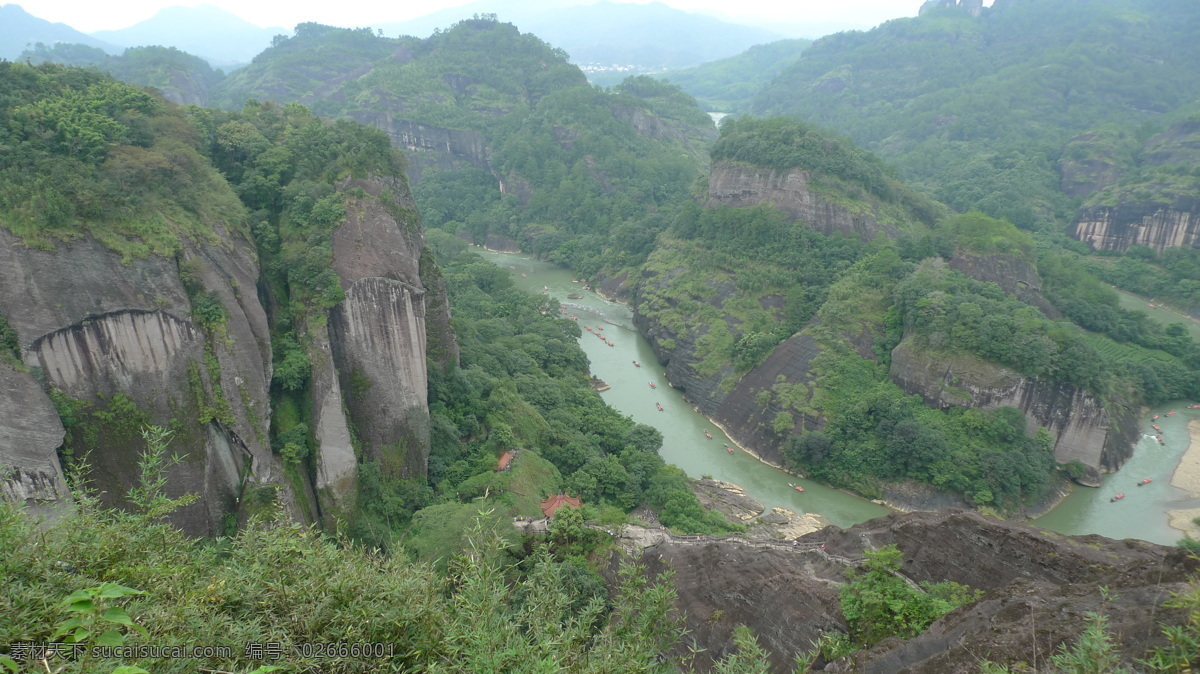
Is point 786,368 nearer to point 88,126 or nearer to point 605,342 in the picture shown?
point 605,342

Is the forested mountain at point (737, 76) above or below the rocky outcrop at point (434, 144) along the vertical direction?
above

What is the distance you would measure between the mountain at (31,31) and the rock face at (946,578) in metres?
178

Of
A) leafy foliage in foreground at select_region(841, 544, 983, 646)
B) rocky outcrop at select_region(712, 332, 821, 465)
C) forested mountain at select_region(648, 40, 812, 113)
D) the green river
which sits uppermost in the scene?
forested mountain at select_region(648, 40, 812, 113)

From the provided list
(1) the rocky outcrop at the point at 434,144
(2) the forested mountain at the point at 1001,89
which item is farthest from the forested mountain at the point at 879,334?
(1) the rocky outcrop at the point at 434,144

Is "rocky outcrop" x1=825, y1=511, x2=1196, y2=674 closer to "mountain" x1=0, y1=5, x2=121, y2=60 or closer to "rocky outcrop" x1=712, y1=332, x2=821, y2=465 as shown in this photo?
"rocky outcrop" x1=712, y1=332, x2=821, y2=465

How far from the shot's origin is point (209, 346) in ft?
55.0

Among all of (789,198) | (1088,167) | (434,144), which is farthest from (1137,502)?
(434,144)

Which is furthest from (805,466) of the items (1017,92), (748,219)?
(1017,92)

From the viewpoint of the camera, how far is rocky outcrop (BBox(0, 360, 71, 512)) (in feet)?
45.1

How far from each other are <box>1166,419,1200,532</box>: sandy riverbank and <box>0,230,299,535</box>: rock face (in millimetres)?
33305

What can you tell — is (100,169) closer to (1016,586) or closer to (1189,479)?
(1016,586)

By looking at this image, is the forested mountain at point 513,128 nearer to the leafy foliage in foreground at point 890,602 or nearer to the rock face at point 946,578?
the rock face at point 946,578

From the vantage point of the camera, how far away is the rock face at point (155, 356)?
47.6 ft

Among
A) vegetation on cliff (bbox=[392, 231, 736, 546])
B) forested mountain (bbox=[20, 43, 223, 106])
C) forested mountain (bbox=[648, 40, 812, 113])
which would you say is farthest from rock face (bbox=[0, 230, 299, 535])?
forested mountain (bbox=[648, 40, 812, 113])
